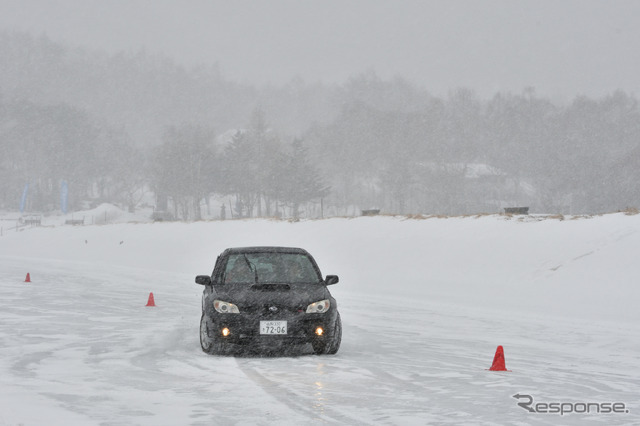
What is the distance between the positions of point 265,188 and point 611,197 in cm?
3655

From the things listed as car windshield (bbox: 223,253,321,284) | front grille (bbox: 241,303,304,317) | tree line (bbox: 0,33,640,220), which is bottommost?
front grille (bbox: 241,303,304,317)

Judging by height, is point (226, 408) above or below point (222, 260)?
below

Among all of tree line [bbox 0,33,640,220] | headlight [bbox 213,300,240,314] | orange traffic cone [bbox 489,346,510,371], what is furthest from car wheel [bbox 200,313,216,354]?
tree line [bbox 0,33,640,220]

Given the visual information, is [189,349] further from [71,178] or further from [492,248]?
[71,178]

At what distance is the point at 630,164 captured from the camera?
8800cm

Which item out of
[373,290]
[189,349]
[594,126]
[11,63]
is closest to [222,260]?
[189,349]

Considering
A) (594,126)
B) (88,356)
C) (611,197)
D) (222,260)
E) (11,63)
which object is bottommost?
(88,356)

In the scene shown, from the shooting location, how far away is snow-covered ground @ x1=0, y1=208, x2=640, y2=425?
320 inches

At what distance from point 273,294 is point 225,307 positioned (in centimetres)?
67

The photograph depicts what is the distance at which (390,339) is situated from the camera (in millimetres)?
14430

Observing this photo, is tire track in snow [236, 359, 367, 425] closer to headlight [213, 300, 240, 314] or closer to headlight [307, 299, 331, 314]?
headlight [213, 300, 240, 314]

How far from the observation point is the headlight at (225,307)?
11.3 metres

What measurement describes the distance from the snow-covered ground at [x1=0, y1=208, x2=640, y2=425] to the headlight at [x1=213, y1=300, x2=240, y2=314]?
0.67m

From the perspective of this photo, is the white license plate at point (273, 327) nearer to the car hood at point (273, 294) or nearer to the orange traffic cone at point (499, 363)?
the car hood at point (273, 294)
